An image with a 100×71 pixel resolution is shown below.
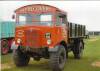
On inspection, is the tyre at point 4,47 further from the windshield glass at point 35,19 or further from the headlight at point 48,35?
the headlight at point 48,35

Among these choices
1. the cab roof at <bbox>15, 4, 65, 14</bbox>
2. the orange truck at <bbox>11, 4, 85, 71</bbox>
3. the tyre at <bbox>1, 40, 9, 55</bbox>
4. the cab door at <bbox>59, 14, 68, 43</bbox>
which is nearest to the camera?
the orange truck at <bbox>11, 4, 85, 71</bbox>

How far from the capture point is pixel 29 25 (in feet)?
53.8

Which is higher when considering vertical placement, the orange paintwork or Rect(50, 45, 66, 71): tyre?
the orange paintwork

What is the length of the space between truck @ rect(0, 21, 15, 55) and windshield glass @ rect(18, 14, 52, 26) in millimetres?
7413

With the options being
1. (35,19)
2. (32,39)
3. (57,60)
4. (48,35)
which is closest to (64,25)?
(35,19)

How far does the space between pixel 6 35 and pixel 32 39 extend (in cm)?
905

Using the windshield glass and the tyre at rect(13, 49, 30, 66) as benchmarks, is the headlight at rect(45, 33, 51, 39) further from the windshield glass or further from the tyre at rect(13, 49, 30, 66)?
the tyre at rect(13, 49, 30, 66)

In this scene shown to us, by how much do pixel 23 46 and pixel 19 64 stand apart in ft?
4.98

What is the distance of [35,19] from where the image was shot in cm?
1655

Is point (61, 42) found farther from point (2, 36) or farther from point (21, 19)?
point (2, 36)

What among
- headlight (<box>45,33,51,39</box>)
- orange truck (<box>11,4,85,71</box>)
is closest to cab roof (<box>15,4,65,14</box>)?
orange truck (<box>11,4,85,71</box>)

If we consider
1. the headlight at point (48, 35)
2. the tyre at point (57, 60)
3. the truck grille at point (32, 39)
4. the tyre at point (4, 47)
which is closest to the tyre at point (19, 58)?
the truck grille at point (32, 39)

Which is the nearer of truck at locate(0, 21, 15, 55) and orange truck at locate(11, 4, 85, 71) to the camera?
orange truck at locate(11, 4, 85, 71)

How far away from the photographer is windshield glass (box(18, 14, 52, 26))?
16.3 meters
